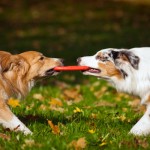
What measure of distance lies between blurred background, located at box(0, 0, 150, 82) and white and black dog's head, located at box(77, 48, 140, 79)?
719 cm

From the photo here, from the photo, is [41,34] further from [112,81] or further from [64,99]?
[112,81]

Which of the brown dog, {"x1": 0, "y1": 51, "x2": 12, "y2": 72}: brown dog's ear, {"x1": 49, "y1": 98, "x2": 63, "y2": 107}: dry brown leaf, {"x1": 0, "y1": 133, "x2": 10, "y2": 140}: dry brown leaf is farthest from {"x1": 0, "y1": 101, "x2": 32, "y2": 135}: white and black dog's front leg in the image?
{"x1": 49, "y1": 98, "x2": 63, "y2": 107}: dry brown leaf

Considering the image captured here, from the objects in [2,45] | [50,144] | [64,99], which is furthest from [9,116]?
[2,45]

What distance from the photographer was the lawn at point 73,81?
6.48 meters

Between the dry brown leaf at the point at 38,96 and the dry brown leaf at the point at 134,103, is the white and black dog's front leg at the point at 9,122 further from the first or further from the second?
the dry brown leaf at the point at 134,103

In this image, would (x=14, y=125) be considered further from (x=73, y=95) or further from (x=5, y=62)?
(x=73, y=95)

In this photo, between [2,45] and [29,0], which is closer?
[2,45]

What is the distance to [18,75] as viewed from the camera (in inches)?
287

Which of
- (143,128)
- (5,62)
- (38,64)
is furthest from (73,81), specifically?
(143,128)

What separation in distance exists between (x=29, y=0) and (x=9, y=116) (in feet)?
82.2

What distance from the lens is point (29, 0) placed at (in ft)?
103

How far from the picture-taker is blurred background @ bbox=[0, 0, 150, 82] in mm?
18248

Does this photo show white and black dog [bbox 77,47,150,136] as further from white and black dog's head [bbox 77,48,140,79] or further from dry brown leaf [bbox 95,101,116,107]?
dry brown leaf [bbox 95,101,116,107]

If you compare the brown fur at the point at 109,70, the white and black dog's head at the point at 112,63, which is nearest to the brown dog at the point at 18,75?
the white and black dog's head at the point at 112,63
